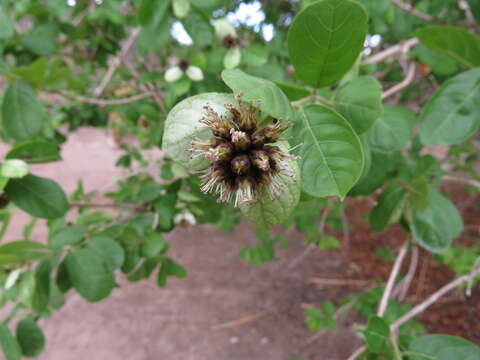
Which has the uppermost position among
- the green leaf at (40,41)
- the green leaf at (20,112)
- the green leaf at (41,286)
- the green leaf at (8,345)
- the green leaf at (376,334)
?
the green leaf at (40,41)

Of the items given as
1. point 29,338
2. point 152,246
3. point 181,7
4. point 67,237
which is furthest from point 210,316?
point 181,7

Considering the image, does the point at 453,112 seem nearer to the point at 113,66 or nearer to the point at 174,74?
the point at 174,74

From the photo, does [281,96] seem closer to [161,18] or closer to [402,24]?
[161,18]

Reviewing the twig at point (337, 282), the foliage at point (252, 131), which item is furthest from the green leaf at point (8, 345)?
the twig at point (337, 282)

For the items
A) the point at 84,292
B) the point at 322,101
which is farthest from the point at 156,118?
the point at 322,101

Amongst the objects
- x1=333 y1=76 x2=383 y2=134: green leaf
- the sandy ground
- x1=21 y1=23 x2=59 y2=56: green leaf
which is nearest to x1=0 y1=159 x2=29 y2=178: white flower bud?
x1=333 y1=76 x2=383 y2=134: green leaf

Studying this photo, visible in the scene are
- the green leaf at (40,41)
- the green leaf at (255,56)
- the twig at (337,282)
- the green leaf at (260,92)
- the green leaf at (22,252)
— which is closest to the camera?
the green leaf at (260,92)

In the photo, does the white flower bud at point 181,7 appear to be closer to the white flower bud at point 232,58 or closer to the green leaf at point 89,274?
the white flower bud at point 232,58
